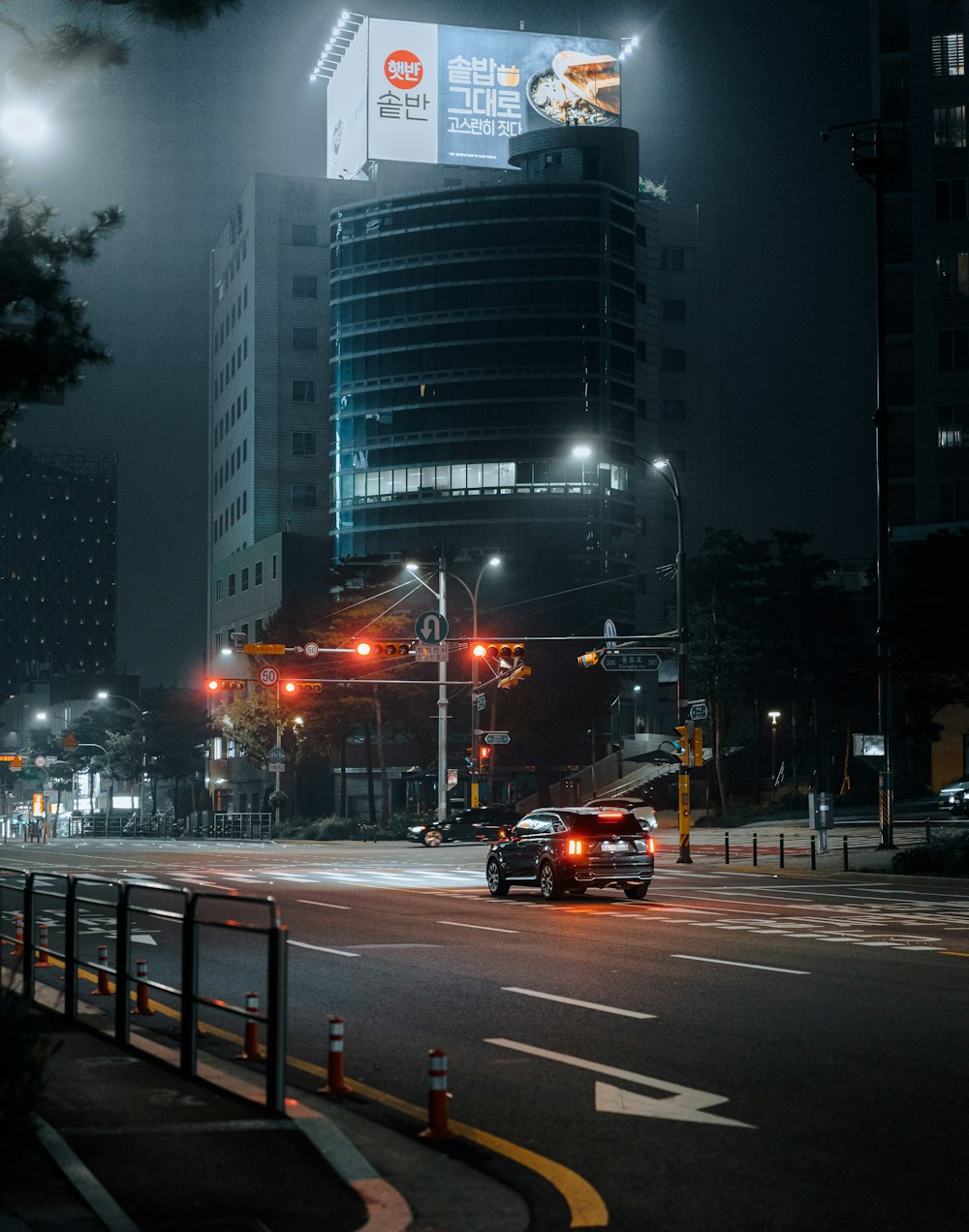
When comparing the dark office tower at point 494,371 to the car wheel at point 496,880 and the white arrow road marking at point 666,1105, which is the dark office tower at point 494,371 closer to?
the car wheel at point 496,880

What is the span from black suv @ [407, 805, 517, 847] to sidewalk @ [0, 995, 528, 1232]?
48.8 metres

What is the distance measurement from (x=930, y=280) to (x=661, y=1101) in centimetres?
8314

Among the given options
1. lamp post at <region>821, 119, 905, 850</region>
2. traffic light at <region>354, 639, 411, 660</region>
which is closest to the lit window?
lamp post at <region>821, 119, 905, 850</region>

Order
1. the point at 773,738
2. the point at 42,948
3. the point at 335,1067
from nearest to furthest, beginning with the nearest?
the point at 335,1067
the point at 42,948
the point at 773,738

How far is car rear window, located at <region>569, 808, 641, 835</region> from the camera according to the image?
27766 millimetres

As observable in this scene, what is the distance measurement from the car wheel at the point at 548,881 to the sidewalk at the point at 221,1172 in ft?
61.3

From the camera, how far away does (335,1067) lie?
31.3ft

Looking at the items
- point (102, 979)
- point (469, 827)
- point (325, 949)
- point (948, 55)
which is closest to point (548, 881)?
point (325, 949)

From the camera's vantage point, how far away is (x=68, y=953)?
1233 centimetres

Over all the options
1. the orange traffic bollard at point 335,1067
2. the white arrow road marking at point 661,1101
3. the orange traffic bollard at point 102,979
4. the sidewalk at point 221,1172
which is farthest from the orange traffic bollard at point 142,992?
the white arrow road marking at point 661,1101

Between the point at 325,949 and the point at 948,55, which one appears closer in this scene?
the point at 325,949

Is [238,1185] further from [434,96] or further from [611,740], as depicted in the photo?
[434,96]

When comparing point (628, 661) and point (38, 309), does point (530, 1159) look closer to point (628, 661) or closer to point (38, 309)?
point (38, 309)

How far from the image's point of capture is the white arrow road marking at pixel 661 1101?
8992mm
